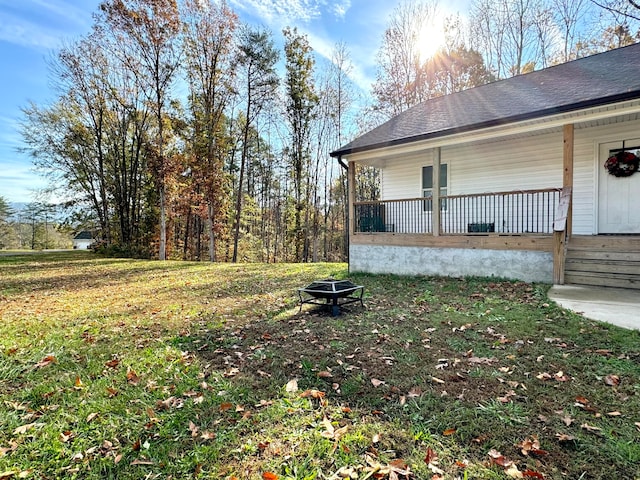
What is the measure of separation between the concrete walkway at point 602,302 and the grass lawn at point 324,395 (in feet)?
1.04

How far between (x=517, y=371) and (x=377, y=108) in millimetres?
19158

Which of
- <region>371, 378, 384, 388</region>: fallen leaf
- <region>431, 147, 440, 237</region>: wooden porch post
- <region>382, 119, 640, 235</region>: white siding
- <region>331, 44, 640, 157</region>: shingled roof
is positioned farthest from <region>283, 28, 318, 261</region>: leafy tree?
<region>371, 378, 384, 388</region>: fallen leaf

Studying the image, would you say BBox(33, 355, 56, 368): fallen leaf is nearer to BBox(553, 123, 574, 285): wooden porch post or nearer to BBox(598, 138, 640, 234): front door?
BBox(553, 123, 574, 285): wooden porch post

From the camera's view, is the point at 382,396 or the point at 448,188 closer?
the point at 382,396

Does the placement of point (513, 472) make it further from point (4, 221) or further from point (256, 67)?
point (4, 221)

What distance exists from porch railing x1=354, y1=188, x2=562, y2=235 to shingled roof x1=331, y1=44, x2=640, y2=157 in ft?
6.14

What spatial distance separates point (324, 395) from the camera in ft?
9.19

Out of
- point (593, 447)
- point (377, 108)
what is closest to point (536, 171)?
point (593, 447)

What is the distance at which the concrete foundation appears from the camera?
22.7 ft

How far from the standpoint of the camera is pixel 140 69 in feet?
50.6

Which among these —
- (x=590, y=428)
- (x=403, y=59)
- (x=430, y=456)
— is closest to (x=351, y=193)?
(x=590, y=428)

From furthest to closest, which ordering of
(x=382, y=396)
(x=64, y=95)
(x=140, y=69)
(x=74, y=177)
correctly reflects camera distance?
(x=74, y=177) < (x=64, y=95) < (x=140, y=69) < (x=382, y=396)

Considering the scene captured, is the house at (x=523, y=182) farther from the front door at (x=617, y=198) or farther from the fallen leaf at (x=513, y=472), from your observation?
the fallen leaf at (x=513, y=472)

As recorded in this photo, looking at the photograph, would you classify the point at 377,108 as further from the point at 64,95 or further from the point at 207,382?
the point at 207,382
